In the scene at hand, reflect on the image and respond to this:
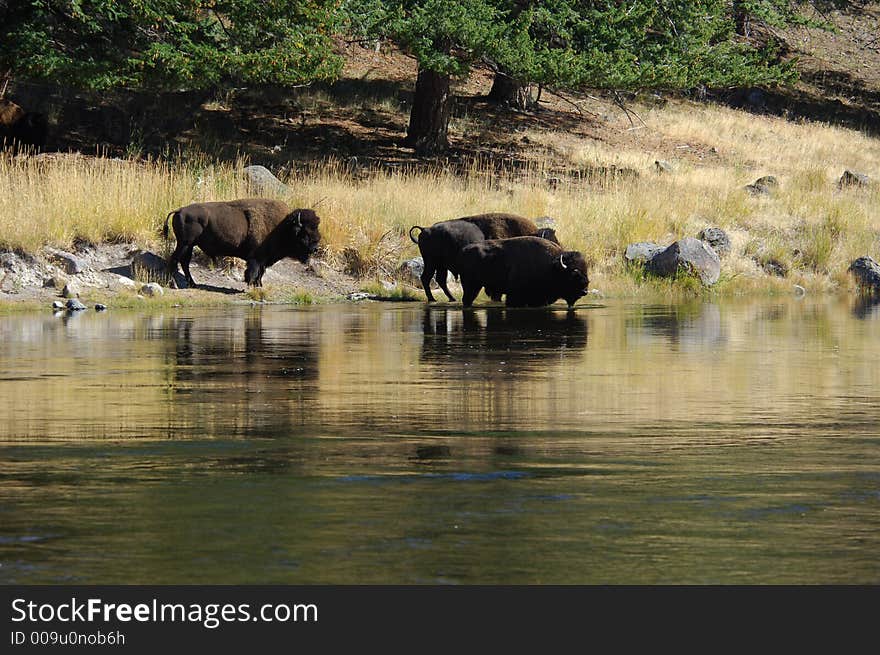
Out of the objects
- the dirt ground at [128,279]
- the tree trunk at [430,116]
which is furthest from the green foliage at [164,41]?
the tree trunk at [430,116]

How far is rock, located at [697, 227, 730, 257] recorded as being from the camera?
30609 mm

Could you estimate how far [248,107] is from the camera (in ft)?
147

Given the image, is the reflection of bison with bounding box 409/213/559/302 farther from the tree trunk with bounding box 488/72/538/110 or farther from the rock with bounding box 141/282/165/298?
the tree trunk with bounding box 488/72/538/110

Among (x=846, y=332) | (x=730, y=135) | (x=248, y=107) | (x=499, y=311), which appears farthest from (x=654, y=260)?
(x=730, y=135)

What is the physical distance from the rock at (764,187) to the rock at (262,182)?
41.7ft

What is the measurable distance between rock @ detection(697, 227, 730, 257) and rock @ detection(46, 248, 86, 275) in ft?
42.3

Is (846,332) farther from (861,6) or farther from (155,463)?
(861,6)

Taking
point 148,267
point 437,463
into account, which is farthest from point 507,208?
point 437,463

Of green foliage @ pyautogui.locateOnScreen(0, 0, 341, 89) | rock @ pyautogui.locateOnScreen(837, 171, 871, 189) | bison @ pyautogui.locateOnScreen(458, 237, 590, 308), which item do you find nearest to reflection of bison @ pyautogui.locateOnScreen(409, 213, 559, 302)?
bison @ pyautogui.locateOnScreen(458, 237, 590, 308)

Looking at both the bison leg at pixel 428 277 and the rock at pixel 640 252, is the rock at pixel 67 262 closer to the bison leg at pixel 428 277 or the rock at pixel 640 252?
the bison leg at pixel 428 277

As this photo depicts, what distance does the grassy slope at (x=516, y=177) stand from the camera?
2659 centimetres

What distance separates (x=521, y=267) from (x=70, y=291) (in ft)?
22.5

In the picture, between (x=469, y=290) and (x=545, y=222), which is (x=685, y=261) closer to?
(x=545, y=222)

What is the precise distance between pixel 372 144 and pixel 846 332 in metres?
25.6
